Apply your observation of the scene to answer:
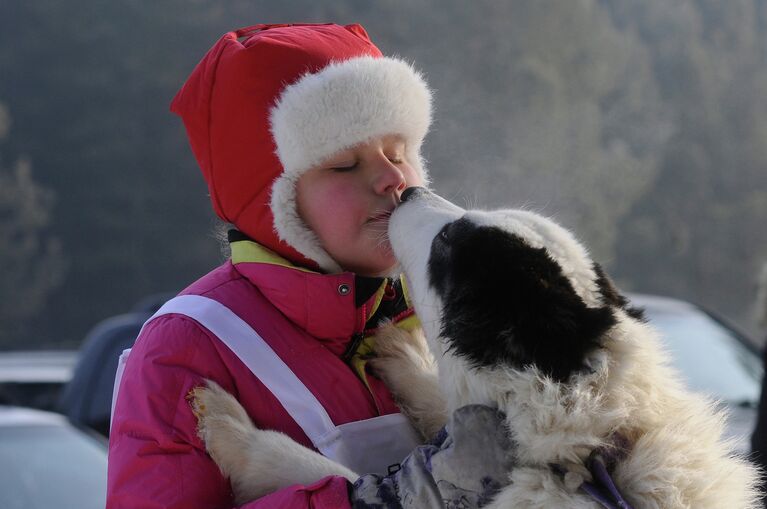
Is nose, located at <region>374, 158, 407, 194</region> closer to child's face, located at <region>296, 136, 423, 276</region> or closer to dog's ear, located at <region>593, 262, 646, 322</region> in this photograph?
child's face, located at <region>296, 136, 423, 276</region>

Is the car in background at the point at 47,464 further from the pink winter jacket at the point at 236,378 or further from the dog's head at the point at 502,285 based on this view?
the dog's head at the point at 502,285

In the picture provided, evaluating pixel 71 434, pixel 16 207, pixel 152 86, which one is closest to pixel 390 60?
pixel 71 434

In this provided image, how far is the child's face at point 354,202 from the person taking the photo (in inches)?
85.8

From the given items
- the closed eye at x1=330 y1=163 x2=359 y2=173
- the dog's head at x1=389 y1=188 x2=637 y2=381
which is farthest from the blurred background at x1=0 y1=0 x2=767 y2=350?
the dog's head at x1=389 y1=188 x2=637 y2=381

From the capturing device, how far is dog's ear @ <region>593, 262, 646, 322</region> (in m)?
1.99

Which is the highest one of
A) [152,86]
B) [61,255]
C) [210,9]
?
[210,9]

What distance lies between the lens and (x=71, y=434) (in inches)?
203

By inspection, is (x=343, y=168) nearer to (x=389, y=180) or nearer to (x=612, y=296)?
(x=389, y=180)

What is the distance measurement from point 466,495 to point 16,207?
30.2m

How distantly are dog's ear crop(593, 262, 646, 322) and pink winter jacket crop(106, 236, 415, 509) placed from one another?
0.50m

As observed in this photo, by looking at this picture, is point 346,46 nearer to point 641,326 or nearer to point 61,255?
point 641,326

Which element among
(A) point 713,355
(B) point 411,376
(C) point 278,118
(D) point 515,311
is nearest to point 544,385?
(D) point 515,311

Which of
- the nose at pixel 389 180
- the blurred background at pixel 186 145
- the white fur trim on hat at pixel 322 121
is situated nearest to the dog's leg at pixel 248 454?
the white fur trim on hat at pixel 322 121

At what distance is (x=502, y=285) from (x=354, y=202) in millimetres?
434
